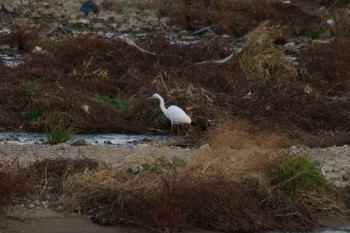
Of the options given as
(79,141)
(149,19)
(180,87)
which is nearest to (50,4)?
(149,19)

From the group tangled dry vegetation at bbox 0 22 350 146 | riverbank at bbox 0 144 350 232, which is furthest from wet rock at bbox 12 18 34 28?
riverbank at bbox 0 144 350 232

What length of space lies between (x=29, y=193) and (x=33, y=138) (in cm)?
473

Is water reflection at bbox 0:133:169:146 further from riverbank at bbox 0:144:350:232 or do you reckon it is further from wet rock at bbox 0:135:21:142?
riverbank at bbox 0:144:350:232

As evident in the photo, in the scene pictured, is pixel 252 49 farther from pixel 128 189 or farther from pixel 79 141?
pixel 128 189

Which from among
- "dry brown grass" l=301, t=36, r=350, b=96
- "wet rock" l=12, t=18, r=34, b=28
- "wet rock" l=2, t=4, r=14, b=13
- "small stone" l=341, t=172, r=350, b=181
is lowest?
"wet rock" l=2, t=4, r=14, b=13

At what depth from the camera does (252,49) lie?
20438 millimetres

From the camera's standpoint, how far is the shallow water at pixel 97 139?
14188 mm

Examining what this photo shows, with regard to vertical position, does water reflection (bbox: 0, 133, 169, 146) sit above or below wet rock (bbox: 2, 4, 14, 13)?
above

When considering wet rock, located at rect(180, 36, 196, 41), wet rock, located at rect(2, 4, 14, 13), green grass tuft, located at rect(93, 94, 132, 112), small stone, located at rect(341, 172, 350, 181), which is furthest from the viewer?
wet rock, located at rect(2, 4, 14, 13)

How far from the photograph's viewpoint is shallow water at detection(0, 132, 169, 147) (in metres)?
14.2

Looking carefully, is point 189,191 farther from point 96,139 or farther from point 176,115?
point 96,139

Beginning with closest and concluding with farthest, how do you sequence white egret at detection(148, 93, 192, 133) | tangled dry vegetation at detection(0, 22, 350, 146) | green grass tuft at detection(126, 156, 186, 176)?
1. green grass tuft at detection(126, 156, 186, 176)
2. white egret at detection(148, 93, 192, 133)
3. tangled dry vegetation at detection(0, 22, 350, 146)

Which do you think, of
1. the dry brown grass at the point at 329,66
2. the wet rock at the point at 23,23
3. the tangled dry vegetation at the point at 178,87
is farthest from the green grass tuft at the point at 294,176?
the wet rock at the point at 23,23

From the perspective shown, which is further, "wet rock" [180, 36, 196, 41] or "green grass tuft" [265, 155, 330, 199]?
"wet rock" [180, 36, 196, 41]
